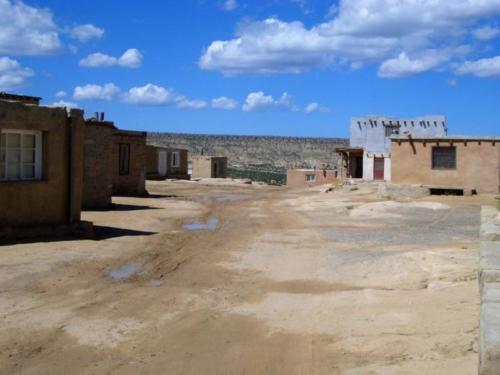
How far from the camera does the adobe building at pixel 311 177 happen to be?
53.1 m

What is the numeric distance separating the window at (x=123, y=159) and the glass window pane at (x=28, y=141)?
1423cm

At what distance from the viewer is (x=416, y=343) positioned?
626 centimetres

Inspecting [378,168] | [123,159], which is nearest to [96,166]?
[123,159]

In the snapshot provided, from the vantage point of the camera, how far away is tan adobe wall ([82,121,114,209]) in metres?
22.0

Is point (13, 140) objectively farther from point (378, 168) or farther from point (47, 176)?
point (378, 168)

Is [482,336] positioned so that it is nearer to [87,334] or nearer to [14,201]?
[87,334]

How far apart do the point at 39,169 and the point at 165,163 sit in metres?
32.4

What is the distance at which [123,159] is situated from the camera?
28422 millimetres

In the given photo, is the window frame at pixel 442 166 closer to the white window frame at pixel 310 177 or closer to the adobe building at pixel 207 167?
the white window frame at pixel 310 177

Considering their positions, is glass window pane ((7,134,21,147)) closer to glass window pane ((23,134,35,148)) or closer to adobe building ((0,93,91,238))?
adobe building ((0,93,91,238))

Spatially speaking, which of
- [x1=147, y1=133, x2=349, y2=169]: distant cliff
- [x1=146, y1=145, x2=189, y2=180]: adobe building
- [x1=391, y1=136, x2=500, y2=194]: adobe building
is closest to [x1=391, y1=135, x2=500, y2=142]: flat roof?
[x1=391, y1=136, x2=500, y2=194]: adobe building

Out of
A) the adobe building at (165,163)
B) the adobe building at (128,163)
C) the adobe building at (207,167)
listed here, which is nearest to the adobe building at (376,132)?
the adobe building at (207,167)

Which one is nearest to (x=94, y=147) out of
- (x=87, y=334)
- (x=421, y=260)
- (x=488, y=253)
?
(x=421, y=260)

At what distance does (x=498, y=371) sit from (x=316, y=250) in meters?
10.2
